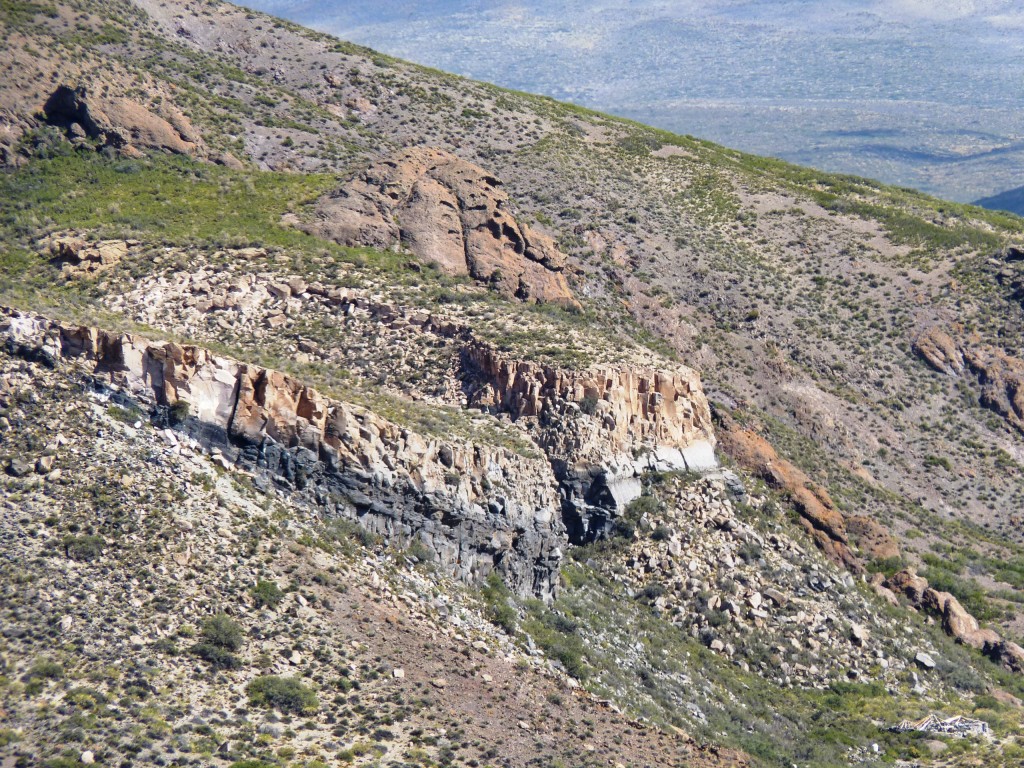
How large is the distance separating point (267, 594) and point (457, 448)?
761 centimetres

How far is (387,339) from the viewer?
131 feet

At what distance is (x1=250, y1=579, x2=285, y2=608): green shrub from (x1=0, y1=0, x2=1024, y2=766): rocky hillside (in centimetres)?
9

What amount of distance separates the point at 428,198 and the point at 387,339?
9.90 meters

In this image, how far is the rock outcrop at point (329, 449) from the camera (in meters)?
29.5

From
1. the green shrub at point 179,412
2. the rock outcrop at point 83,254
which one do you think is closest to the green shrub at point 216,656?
the green shrub at point 179,412

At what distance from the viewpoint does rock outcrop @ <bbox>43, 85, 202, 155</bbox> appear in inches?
2031

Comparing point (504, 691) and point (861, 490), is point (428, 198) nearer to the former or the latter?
point (861, 490)

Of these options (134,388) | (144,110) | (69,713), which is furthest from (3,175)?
(69,713)

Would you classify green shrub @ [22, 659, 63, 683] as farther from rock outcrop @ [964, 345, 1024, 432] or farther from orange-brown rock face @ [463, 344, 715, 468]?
rock outcrop @ [964, 345, 1024, 432]

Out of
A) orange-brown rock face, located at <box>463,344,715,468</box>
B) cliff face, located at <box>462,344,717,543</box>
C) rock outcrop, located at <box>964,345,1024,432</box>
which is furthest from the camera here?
rock outcrop, located at <box>964,345,1024,432</box>

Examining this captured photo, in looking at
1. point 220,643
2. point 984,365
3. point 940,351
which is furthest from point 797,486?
point 220,643

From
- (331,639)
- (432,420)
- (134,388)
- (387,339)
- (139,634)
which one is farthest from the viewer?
(387,339)

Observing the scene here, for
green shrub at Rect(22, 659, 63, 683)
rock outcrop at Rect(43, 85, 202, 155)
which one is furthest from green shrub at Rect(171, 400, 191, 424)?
rock outcrop at Rect(43, 85, 202, 155)

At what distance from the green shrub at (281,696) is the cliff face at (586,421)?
44.8 feet
